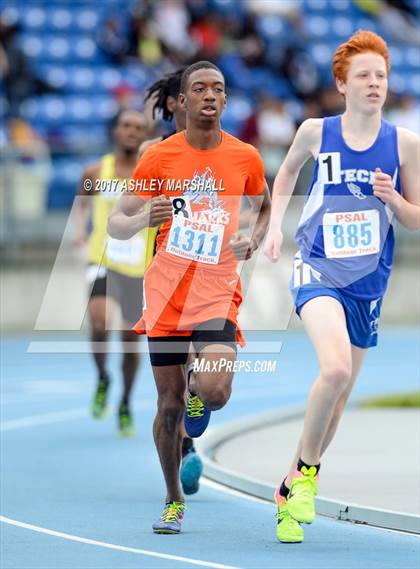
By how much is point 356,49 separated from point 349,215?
924 mm

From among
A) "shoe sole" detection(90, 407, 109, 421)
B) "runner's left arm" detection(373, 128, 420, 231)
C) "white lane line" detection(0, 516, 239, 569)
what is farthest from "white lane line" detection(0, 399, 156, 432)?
"runner's left arm" detection(373, 128, 420, 231)

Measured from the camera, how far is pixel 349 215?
8.66m

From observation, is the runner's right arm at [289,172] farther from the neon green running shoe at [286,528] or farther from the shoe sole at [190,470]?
the shoe sole at [190,470]

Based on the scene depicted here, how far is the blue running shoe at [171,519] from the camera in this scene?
909 centimetres

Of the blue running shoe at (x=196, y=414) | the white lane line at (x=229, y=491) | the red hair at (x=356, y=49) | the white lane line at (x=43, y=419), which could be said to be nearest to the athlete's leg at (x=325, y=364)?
the blue running shoe at (x=196, y=414)

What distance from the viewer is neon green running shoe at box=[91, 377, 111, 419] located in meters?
14.2

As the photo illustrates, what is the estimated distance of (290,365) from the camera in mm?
19984

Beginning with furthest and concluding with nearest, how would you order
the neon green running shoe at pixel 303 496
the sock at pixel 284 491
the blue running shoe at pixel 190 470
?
the blue running shoe at pixel 190 470, the sock at pixel 284 491, the neon green running shoe at pixel 303 496

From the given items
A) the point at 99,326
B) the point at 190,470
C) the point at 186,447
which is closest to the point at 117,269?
the point at 99,326

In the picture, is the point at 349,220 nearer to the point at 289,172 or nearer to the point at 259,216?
the point at 289,172

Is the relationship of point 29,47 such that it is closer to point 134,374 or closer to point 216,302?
point 134,374

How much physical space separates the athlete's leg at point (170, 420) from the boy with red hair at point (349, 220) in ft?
2.27

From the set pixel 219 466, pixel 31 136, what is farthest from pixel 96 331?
pixel 31 136

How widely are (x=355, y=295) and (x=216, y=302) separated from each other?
0.84 meters
